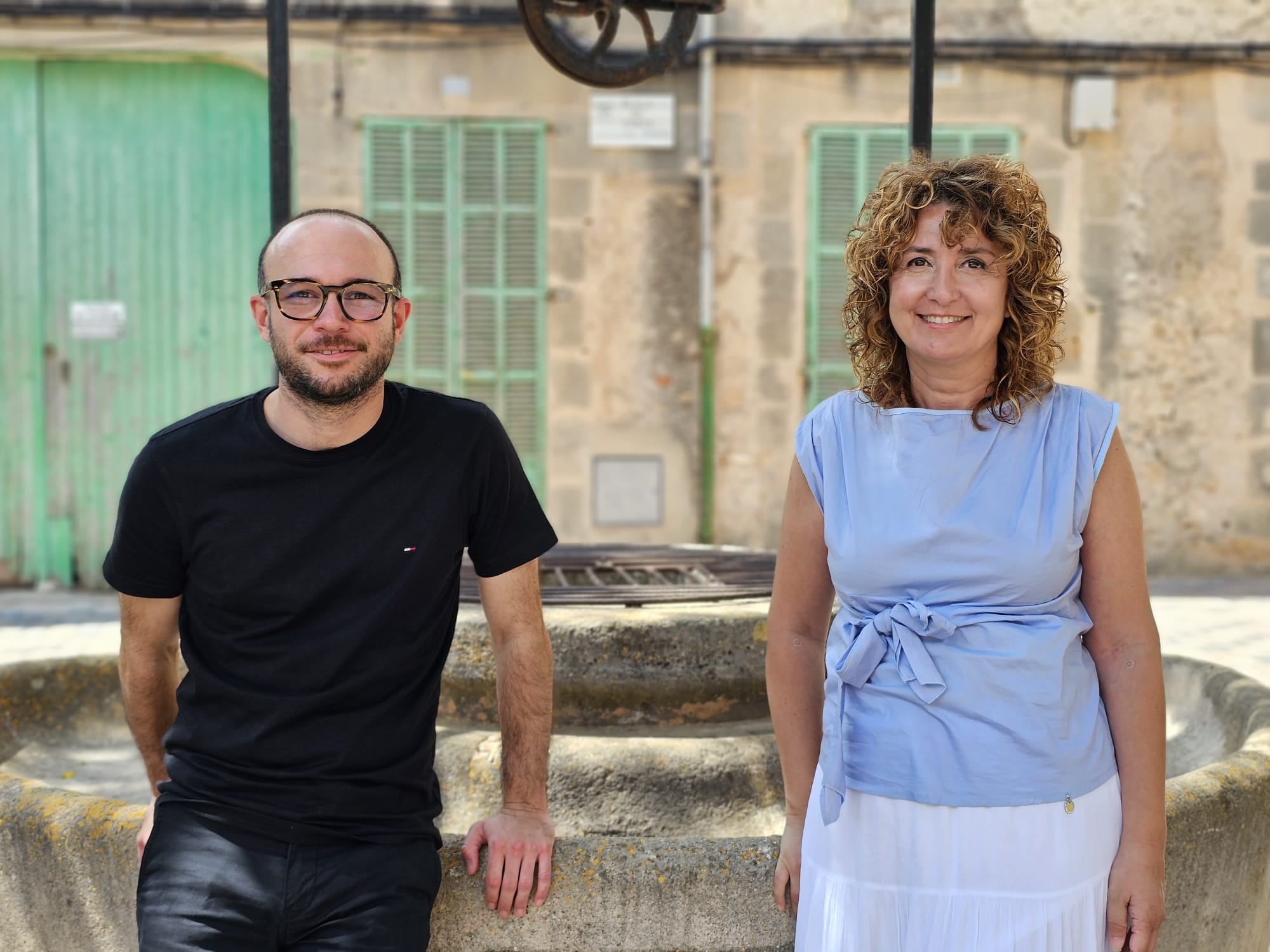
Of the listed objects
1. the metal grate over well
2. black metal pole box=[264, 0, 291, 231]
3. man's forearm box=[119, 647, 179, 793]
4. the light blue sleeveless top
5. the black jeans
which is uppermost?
black metal pole box=[264, 0, 291, 231]

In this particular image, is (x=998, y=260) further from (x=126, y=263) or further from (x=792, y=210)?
(x=126, y=263)

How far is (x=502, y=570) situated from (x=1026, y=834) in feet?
2.69

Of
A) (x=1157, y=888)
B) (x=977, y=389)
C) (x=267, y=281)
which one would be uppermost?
(x=267, y=281)

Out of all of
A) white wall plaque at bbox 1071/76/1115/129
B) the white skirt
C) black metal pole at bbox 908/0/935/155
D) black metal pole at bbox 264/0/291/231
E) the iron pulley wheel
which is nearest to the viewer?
the white skirt

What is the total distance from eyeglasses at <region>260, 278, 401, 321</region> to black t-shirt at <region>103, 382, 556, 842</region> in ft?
0.54

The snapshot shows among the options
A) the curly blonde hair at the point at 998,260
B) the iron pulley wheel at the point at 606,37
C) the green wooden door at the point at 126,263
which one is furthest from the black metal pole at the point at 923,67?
the green wooden door at the point at 126,263

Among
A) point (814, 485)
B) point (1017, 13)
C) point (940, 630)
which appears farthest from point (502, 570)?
→ point (1017, 13)

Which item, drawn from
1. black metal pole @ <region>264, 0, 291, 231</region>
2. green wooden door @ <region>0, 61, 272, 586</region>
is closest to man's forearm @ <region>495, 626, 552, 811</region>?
black metal pole @ <region>264, 0, 291, 231</region>

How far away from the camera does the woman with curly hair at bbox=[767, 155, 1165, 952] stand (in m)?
1.62

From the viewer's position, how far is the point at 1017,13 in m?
8.55

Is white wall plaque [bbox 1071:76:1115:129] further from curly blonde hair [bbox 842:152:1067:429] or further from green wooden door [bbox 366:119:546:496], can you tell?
curly blonde hair [bbox 842:152:1067:429]

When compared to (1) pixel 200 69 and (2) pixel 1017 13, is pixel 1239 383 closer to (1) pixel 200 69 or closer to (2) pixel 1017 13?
(2) pixel 1017 13

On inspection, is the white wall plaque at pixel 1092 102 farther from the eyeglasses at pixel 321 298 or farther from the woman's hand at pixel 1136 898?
the woman's hand at pixel 1136 898

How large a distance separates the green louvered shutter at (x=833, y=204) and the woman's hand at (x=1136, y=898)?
275 inches
